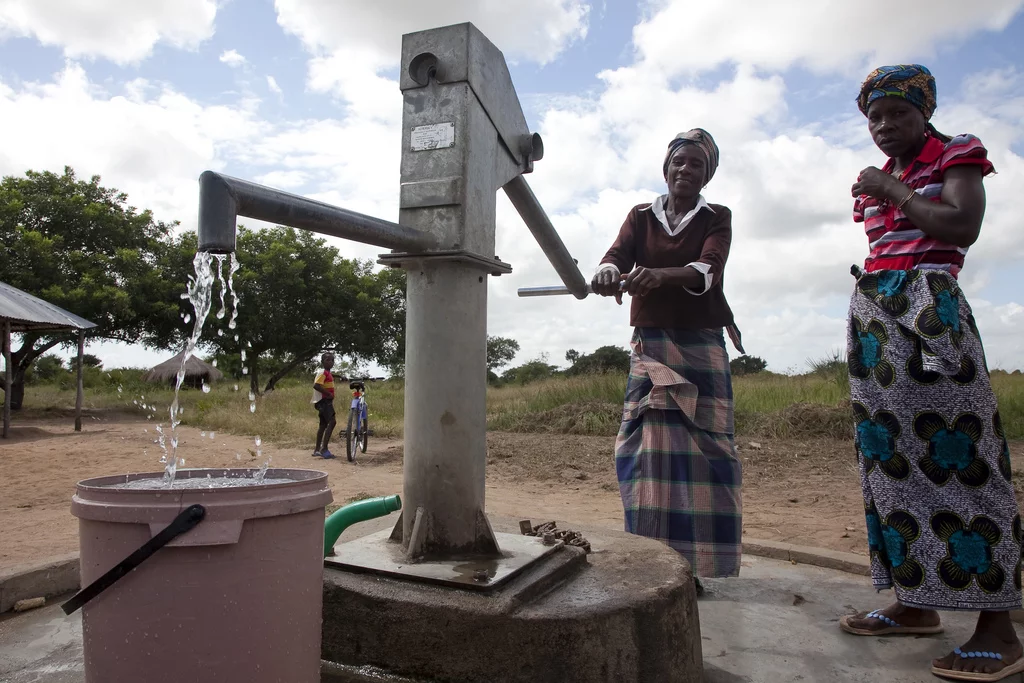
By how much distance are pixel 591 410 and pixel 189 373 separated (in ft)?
71.6

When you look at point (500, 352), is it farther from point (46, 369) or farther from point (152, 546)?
point (152, 546)

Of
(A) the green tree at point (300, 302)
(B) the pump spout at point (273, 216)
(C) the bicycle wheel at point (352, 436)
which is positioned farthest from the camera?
(A) the green tree at point (300, 302)

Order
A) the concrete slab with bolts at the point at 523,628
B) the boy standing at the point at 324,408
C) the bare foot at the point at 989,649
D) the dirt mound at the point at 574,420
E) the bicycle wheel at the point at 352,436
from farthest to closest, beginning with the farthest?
the dirt mound at the point at 574,420, the boy standing at the point at 324,408, the bicycle wheel at the point at 352,436, the bare foot at the point at 989,649, the concrete slab with bolts at the point at 523,628

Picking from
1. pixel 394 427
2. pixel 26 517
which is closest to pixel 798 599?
pixel 26 517

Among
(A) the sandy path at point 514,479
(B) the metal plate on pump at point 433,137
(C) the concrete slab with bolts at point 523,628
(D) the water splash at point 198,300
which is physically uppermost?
(B) the metal plate on pump at point 433,137

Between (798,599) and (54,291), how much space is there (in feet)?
54.2

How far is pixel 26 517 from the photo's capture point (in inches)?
181

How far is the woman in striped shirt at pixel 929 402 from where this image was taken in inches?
75.4

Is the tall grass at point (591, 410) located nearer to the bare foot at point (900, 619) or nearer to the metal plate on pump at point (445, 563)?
the bare foot at point (900, 619)

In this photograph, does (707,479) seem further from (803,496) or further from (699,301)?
(803,496)

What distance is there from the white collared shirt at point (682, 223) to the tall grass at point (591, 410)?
576 centimetres

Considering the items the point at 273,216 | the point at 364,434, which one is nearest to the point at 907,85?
the point at 273,216

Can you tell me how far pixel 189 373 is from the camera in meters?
27.4

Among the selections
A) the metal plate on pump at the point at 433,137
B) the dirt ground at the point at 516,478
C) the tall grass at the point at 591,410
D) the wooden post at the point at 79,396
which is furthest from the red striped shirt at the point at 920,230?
the wooden post at the point at 79,396
